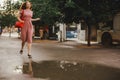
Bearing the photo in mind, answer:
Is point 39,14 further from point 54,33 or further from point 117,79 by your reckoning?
point 117,79

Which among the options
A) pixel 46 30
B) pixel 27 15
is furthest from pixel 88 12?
pixel 46 30

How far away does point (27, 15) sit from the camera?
12.1 meters

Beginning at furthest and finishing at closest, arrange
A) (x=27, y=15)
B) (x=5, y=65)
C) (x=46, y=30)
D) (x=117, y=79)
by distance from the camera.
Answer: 1. (x=46, y=30)
2. (x=27, y=15)
3. (x=5, y=65)
4. (x=117, y=79)

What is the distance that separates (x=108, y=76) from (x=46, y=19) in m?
25.5

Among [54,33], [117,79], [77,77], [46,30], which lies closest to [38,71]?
[77,77]

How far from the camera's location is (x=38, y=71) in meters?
8.84

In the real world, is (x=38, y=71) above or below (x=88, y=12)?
below

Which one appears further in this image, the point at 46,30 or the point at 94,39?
the point at 46,30

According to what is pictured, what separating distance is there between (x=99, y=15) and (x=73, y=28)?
2638cm

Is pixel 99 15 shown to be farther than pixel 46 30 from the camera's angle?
No

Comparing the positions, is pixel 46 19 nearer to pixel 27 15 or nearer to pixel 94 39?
pixel 94 39

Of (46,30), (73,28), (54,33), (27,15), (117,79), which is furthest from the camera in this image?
(73,28)

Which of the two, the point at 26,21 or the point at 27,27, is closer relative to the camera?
the point at 26,21

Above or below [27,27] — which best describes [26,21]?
above
